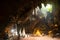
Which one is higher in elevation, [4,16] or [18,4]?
[18,4]

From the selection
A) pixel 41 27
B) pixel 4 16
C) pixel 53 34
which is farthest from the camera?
pixel 41 27

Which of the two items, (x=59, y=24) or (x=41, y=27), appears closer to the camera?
(x=59, y=24)

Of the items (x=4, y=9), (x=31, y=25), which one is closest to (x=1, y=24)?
(x=4, y=9)

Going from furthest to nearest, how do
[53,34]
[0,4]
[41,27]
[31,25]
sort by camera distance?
[41,27] → [31,25] → [53,34] → [0,4]

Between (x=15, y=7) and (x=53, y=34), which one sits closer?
(x=15, y=7)

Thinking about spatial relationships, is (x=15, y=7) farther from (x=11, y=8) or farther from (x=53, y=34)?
(x=53, y=34)

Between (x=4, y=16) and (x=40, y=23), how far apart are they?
16245mm

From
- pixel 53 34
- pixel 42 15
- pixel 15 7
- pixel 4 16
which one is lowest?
pixel 53 34

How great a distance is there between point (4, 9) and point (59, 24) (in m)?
12.5

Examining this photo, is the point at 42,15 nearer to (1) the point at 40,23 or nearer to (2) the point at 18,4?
(1) the point at 40,23

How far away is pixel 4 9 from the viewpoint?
30.3 ft

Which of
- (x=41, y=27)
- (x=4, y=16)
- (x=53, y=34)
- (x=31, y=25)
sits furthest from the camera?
(x=41, y=27)

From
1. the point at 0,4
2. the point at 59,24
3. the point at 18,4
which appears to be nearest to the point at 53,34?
the point at 59,24

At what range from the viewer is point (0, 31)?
974 centimetres
